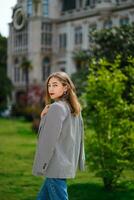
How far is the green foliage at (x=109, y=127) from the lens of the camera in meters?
9.67

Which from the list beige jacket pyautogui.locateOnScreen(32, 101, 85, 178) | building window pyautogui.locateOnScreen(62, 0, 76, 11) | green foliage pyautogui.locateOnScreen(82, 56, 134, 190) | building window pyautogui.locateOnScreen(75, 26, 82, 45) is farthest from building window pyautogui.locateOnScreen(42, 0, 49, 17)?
beige jacket pyautogui.locateOnScreen(32, 101, 85, 178)

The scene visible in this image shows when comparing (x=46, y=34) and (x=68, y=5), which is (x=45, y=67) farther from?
(x=68, y=5)

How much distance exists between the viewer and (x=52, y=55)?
6431cm

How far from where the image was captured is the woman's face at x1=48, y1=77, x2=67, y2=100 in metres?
5.86

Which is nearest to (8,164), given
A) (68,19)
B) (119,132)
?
(119,132)

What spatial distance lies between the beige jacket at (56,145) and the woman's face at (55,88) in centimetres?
13

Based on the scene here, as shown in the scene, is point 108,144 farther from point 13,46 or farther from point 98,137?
point 13,46

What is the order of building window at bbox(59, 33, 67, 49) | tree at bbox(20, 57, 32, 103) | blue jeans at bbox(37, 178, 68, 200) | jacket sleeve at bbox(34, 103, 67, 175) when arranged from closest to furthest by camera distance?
jacket sleeve at bbox(34, 103, 67, 175), blue jeans at bbox(37, 178, 68, 200), tree at bbox(20, 57, 32, 103), building window at bbox(59, 33, 67, 49)

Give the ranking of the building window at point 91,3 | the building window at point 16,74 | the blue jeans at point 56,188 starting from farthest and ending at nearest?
the building window at point 16,74 < the building window at point 91,3 < the blue jeans at point 56,188

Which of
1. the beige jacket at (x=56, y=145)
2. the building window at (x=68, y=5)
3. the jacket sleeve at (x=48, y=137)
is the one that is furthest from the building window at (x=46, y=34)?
the jacket sleeve at (x=48, y=137)

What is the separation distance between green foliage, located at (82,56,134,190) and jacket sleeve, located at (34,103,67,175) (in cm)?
406

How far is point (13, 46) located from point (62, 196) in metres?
61.6

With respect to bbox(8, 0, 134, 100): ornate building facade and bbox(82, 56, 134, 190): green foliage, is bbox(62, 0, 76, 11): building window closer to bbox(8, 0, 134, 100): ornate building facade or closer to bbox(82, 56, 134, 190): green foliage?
bbox(8, 0, 134, 100): ornate building facade

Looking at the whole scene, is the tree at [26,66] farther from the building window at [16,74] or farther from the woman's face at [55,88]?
the woman's face at [55,88]
